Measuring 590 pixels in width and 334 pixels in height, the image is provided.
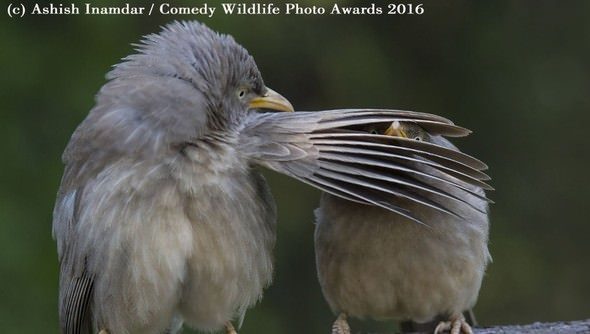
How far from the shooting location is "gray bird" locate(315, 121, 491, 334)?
519 cm

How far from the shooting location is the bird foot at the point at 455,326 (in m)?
5.35

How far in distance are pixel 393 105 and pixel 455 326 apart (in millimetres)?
3053

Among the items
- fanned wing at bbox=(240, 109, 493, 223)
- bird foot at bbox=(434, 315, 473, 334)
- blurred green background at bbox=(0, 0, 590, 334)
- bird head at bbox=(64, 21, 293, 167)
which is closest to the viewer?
fanned wing at bbox=(240, 109, 493, 223)

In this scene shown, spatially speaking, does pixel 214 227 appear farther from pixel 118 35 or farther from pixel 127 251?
pixel 118 35

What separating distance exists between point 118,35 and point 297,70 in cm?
115

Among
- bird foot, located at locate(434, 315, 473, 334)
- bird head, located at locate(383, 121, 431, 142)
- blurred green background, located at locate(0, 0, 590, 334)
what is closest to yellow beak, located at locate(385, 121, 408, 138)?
bird head, located at locate(383, 121, 431, 142)

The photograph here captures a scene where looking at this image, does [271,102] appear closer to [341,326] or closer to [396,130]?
[396,130]

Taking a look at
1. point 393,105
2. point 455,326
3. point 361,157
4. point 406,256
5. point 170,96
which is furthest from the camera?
point 393,105

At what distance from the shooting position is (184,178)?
468 cm

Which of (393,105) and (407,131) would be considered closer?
(407,131)

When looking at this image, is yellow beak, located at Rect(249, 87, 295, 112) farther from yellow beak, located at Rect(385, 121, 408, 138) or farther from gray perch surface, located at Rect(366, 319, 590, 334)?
gray perch surface, located at Rect(366, 319, 590, 334)

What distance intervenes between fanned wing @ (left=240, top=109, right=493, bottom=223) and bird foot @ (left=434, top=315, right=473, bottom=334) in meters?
0.80

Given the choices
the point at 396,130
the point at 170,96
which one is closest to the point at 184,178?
the point at 170,96

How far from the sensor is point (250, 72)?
201 inches
